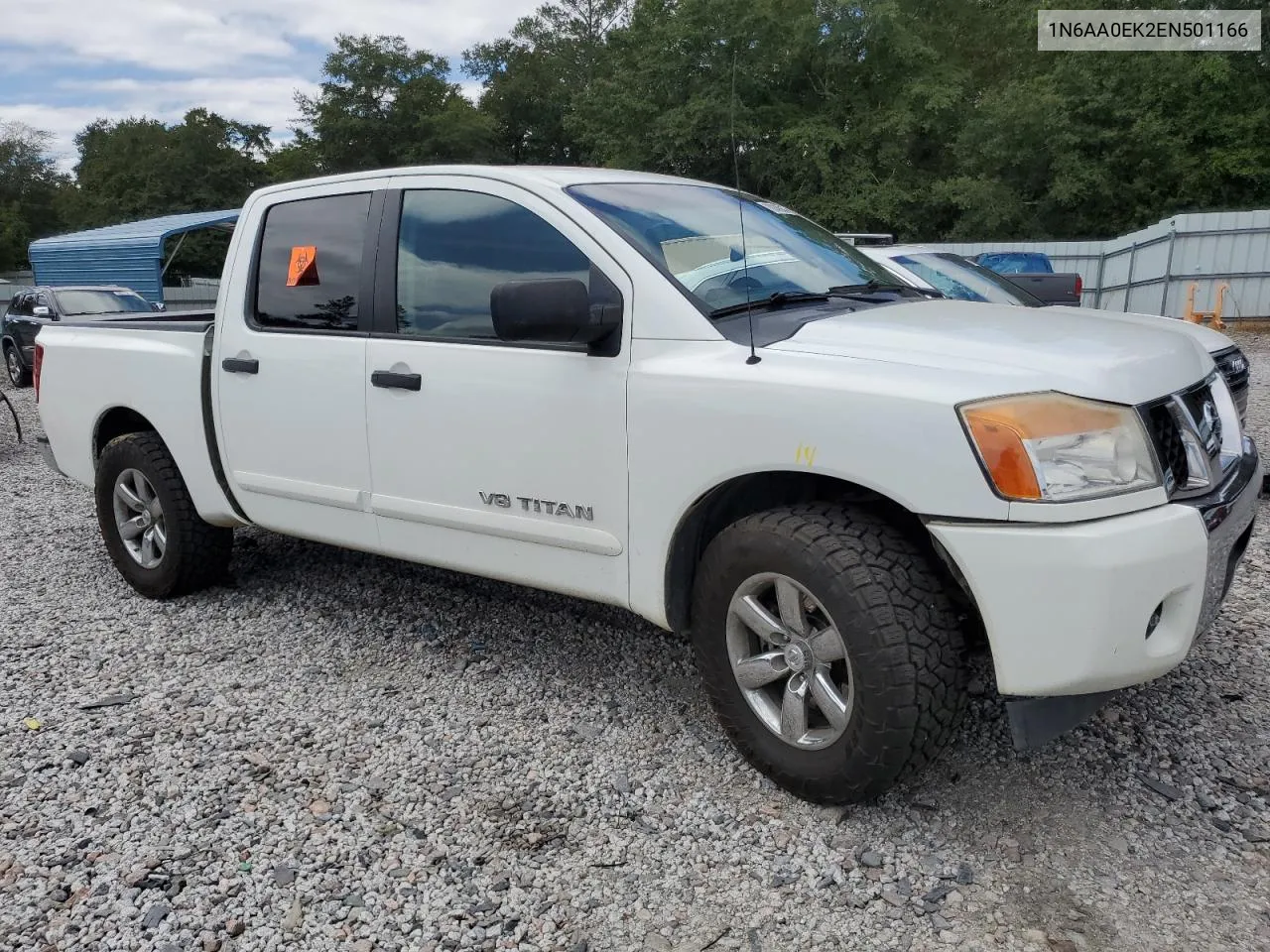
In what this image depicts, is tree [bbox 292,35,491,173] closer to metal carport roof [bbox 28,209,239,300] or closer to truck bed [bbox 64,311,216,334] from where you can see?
metal carport roof [bbox 28,209,239,300]

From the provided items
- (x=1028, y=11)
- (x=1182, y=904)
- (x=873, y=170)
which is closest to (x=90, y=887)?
(x=1182, y=904)

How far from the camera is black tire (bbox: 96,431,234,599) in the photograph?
13.9 feet

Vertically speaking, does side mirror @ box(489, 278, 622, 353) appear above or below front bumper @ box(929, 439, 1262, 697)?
above

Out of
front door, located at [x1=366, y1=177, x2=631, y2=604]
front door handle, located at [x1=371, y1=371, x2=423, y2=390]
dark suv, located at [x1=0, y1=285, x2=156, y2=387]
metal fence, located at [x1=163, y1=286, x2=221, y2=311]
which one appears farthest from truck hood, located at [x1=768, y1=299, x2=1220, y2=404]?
metal fence, located at [x1=163, y1=286, x2=221, y2=311]

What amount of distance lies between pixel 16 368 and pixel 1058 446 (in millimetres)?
17250

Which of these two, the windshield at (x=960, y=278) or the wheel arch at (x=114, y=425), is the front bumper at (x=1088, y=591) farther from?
the windshield at (x=960, y=278)

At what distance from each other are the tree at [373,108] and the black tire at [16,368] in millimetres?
35003

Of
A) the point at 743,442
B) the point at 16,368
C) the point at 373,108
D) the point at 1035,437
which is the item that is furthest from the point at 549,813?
the point at 373,108

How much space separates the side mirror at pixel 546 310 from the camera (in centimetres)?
259

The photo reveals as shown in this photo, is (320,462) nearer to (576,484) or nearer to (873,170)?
(576,484)

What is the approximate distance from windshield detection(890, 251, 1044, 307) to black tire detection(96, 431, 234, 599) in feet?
16.1

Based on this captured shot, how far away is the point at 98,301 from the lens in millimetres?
14789

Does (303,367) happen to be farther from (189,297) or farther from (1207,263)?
(189,297)

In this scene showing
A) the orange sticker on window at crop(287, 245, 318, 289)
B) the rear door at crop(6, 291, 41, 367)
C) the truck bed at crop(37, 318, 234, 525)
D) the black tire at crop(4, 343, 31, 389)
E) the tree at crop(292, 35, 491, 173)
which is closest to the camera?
the orange sticker on window at crop(287, 245, 318, 289)
